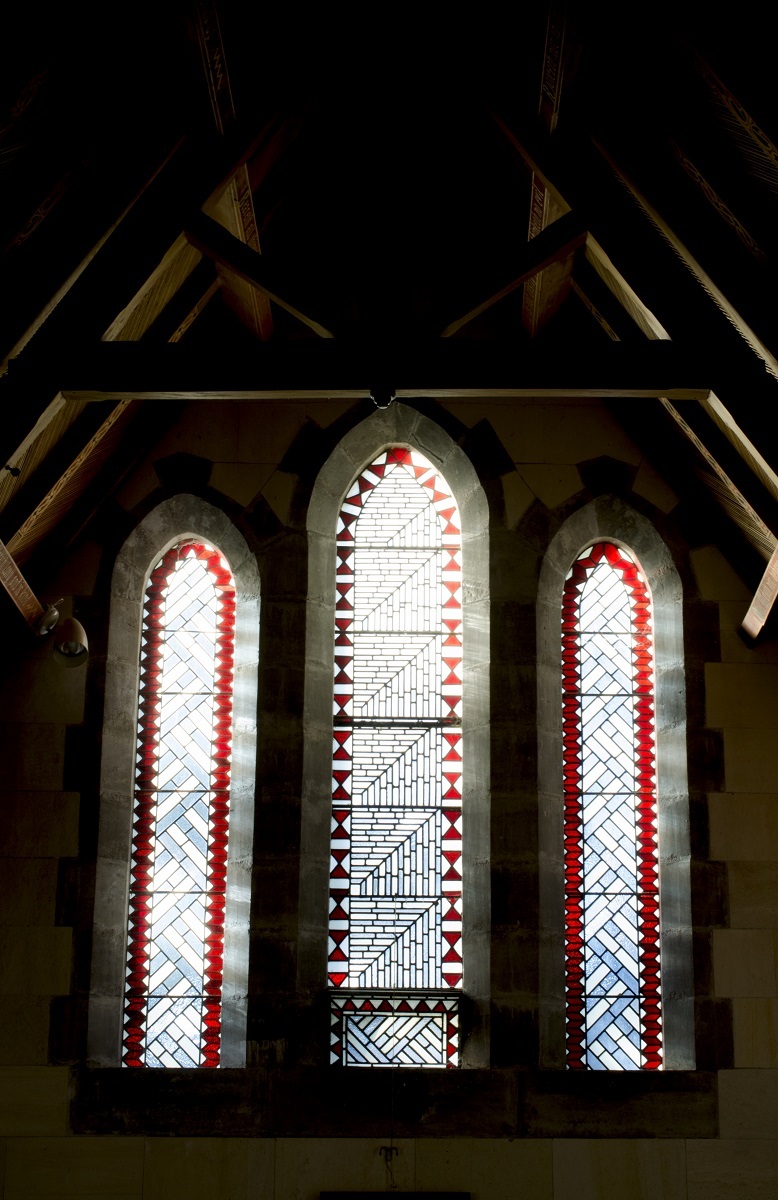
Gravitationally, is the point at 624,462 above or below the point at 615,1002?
above

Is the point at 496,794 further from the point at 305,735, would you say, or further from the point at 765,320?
the point at 765,320

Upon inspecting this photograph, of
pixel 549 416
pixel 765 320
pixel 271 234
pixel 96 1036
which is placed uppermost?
pixel 271 234

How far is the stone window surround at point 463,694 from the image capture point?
7.06m

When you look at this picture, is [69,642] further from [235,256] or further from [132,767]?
[235,256]

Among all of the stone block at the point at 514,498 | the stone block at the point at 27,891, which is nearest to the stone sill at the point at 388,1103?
the stone block at the point at 27,891

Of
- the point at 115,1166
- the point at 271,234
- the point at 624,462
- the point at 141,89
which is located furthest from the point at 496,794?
the point at 141,89

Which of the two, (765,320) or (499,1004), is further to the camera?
(499,1004)

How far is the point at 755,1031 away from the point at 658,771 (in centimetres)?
133

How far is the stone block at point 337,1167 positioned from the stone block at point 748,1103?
145 centimetres

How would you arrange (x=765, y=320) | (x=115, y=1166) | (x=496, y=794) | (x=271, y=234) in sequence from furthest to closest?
(x=271, y=234), (x=496, y=794), (x=115, y=1166), (x=765, y=320)

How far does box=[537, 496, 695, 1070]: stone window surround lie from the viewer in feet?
23.1

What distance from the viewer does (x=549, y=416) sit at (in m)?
7.84

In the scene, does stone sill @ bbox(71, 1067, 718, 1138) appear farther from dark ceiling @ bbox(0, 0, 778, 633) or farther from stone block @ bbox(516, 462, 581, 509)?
stone block @ bbox(516, 462, 581, 509)

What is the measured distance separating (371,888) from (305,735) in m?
0.83
